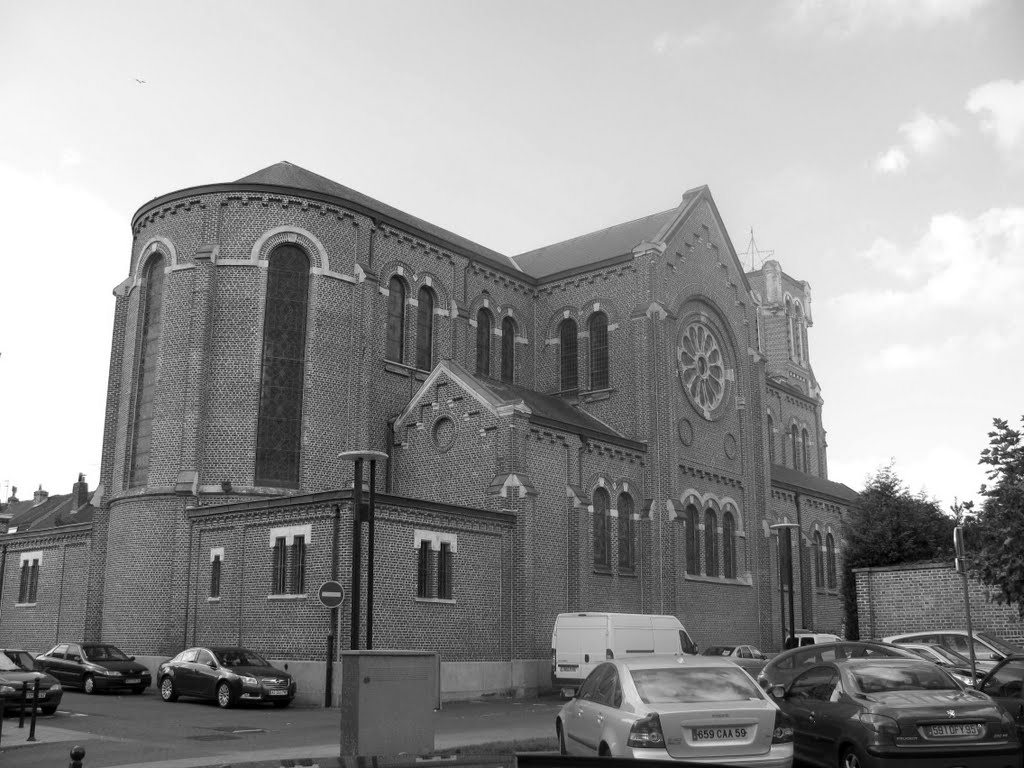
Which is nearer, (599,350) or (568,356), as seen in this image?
(599,350)

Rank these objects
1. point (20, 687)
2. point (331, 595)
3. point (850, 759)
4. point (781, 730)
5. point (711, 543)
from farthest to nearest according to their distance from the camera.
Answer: point (711, 543) → point (331, 595) → point (20, 687) → point (850, 759) → point (781, 730)

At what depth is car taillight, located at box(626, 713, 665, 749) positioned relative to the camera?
10.1m

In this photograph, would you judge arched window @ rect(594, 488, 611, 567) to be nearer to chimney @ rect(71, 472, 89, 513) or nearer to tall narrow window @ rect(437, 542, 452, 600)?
tall narrow window @ rect(437, 542, 452, 600)

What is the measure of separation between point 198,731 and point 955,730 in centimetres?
1304

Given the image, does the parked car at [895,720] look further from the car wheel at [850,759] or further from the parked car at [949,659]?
the parked car at [949,659]

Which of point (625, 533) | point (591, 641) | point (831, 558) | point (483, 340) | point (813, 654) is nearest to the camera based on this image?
point (813, 654)

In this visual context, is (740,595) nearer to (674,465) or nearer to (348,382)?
(674,465)

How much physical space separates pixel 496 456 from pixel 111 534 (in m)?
11.8

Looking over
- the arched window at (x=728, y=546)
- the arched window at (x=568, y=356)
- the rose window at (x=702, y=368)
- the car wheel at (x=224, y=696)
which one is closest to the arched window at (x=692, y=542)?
the arched window at (x=728, y=546)

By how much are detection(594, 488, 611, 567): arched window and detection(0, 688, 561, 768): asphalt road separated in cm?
766

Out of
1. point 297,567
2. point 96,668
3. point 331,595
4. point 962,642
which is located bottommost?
point 96,668

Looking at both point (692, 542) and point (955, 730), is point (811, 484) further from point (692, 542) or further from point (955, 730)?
point (955, 730)

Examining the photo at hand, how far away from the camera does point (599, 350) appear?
38594mm

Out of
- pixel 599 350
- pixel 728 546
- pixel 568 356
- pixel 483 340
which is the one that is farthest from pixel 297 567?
pixel 728 546
